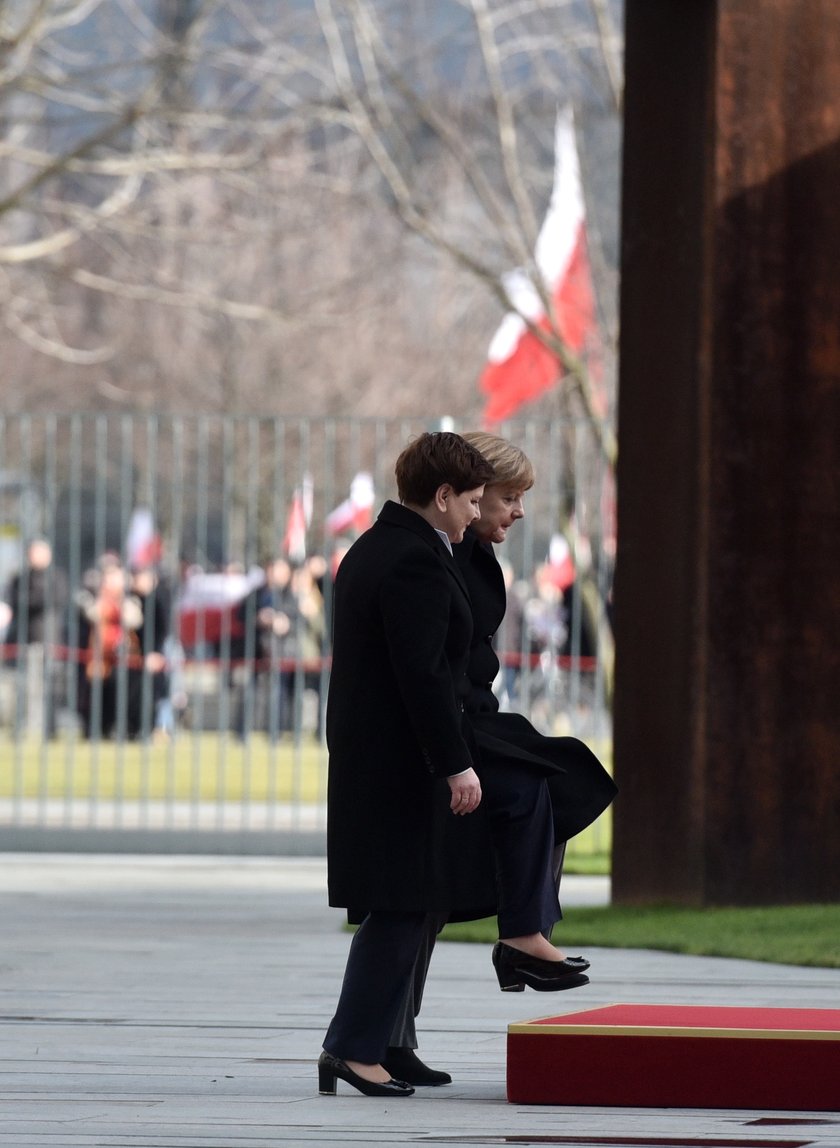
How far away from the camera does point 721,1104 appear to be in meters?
5.52

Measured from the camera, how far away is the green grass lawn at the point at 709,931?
9.13 meters

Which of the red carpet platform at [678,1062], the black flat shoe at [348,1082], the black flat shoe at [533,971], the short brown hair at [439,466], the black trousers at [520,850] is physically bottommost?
the black flat shoe at [348,1082]

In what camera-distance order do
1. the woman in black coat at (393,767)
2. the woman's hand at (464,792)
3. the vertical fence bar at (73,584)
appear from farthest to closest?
the vertical fence bar at (73,584)
the woman in black coat at (393,767)
the woman's hand at (464,792)

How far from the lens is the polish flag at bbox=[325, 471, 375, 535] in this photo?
1505 cm

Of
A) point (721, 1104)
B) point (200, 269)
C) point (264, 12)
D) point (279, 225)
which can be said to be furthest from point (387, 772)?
point (200, 269)

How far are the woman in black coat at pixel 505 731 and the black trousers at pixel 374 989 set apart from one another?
0.23 metres

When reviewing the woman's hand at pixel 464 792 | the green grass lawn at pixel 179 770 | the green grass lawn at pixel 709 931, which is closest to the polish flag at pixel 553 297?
the green grass lawn at pixel 179 770

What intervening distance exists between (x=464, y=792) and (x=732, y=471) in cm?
505

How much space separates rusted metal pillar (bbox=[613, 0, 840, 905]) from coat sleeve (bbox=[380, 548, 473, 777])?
4.77 meters

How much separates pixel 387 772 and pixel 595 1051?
775mm

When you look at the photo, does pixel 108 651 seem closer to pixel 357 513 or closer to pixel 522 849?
pixel 357 513

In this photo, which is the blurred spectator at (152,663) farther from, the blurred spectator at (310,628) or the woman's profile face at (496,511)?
the woman's profile face at (496,511)

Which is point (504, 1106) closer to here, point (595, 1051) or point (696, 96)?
point (595, 1051)

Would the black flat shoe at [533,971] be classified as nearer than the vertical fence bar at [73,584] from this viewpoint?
Yes
